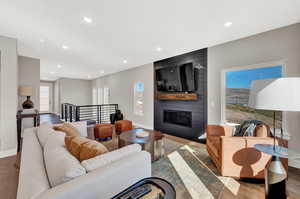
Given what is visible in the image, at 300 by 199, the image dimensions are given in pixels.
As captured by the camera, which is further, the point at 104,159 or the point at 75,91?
the point at 75,91

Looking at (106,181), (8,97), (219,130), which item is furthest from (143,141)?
(8,97)

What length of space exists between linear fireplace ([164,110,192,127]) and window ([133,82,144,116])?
1.38 meters

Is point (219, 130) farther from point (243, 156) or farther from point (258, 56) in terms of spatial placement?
point (258, 56)

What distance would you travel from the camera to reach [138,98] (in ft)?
19.4

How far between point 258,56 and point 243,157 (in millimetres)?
2227

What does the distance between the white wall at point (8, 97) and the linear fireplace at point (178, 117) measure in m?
4.17

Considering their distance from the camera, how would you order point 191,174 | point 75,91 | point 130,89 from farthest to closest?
point 75,91 → point 130,89 → point 191,174

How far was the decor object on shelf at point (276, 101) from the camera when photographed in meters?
1.22

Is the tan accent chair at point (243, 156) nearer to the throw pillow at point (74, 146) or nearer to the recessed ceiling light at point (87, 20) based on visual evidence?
the throw pillow at point (74, 146)

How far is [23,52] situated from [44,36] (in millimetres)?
1770

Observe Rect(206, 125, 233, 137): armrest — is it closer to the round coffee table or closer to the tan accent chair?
the tan accent chair

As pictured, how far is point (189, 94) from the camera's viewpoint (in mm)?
3949

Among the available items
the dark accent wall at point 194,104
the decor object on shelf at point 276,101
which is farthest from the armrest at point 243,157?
the dark accent wall at point 194,104

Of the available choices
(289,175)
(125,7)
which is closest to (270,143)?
(289,175)
